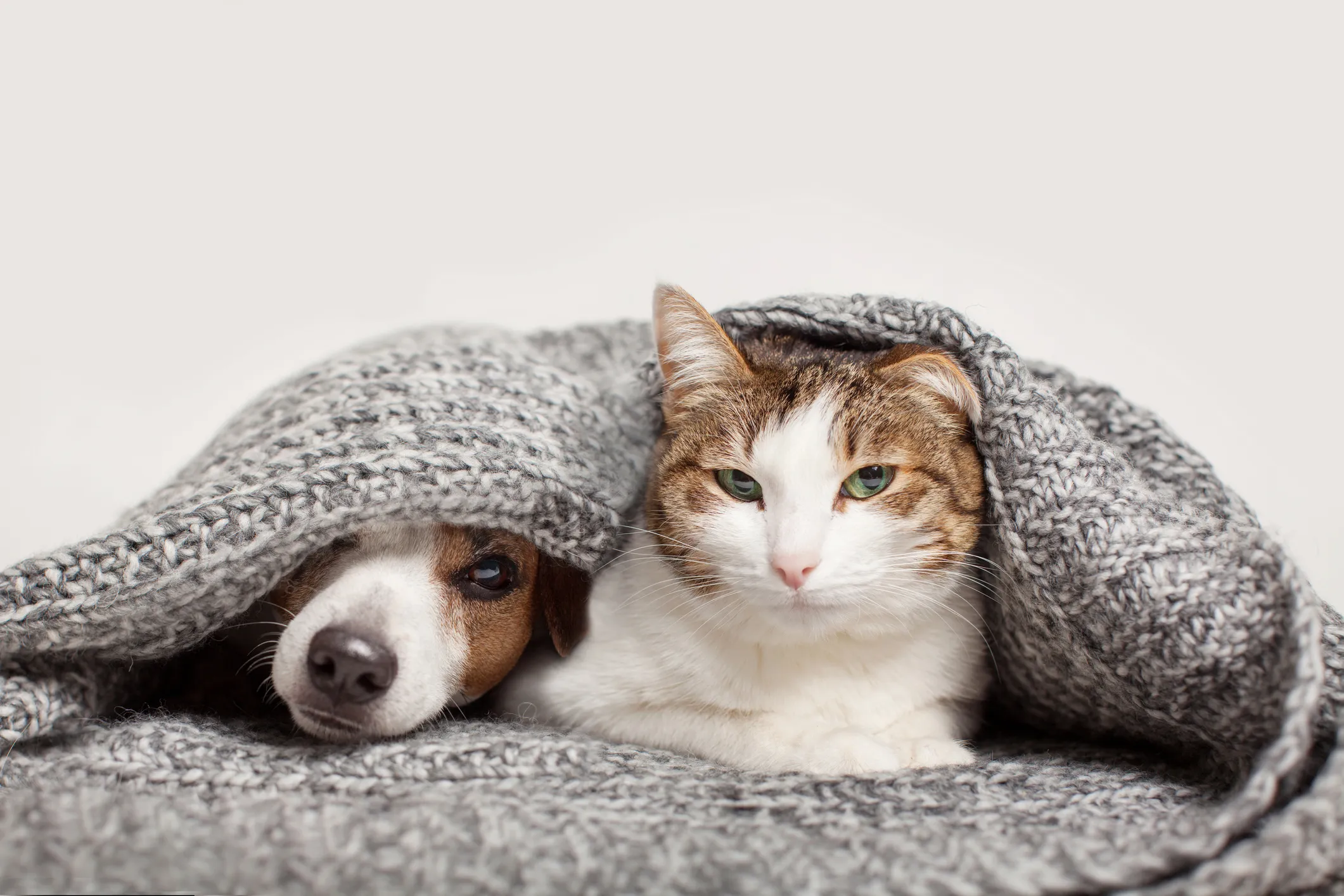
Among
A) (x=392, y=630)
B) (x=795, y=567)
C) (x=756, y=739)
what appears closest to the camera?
(x=795, y=567)

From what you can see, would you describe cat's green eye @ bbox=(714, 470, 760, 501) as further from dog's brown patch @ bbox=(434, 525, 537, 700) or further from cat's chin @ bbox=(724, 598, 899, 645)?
dog's brown patch @ bbox=(434, 525, 537, 700)

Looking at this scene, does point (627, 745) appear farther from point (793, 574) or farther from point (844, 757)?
point (793, 574)

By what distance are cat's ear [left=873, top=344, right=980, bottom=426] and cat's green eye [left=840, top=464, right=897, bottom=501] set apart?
0.16m

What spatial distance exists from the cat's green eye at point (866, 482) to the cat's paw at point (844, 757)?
37 centimetres

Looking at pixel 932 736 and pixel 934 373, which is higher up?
pixel 934 373

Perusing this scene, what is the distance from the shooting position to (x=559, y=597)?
1757 mm

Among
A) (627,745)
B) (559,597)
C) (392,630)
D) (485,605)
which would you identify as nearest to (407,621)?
(392,630)

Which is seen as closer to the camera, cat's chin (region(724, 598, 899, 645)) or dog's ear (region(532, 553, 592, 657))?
cat's chin (region(724, 598, 899, 645))

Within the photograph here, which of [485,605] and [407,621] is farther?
[485,605]

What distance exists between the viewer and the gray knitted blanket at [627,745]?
3.76ft

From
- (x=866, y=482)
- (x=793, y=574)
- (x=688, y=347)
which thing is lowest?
(x=793, y=574)

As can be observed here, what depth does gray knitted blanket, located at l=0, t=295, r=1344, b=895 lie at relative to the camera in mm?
1146

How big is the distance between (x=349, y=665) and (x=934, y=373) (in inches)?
37.2

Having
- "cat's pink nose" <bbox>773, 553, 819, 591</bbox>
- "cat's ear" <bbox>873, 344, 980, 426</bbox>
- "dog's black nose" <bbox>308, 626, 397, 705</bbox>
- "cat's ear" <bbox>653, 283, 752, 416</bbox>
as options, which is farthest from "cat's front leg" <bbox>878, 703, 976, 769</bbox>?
"dog's black nose" <bbox>308, 626, 397, 705</bbox>
